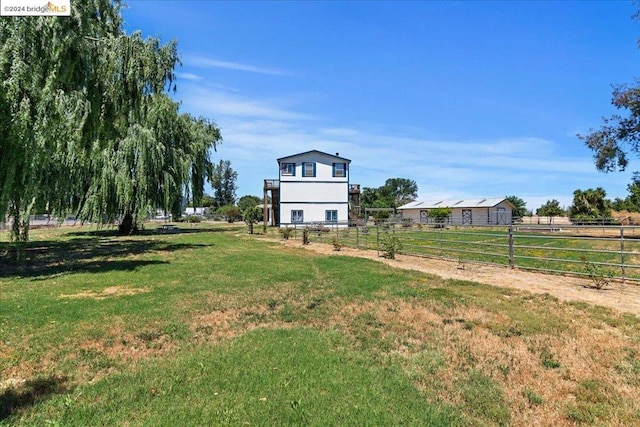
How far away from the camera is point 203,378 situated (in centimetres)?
375

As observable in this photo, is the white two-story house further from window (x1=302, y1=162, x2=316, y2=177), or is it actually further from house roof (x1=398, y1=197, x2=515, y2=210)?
house roof (x1=398, y1=197, x2=515, y2=210)

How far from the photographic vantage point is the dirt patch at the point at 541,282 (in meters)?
7.05

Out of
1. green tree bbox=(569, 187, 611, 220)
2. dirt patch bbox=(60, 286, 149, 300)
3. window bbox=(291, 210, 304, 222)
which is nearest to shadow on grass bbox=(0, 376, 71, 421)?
dirt patch bbox=(60, 286, 149, 300)

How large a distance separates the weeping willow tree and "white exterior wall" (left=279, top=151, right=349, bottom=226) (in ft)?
54.0

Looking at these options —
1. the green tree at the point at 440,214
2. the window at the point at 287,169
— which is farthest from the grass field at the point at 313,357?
the green tree at the point at 440,214

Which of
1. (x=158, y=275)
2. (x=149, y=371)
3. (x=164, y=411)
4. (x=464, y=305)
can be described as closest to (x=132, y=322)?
(x=149, y=371)

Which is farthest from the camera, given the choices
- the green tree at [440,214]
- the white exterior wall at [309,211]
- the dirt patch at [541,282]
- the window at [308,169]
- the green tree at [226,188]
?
the green tree at [226,188]

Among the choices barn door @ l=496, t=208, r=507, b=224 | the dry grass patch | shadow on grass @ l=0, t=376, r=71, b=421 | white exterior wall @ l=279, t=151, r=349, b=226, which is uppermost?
white exterior wall @ l=279, t=151, r=349, b=226

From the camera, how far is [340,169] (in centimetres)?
3872

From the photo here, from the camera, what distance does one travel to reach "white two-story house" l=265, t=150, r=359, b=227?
123ft

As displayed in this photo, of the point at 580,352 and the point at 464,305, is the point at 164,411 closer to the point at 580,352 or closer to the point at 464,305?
the point at 580,352

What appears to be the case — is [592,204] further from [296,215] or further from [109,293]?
[109,293]

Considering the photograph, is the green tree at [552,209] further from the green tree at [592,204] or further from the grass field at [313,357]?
the grass field at [313,357]

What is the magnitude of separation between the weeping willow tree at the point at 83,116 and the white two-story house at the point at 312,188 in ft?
54.1
